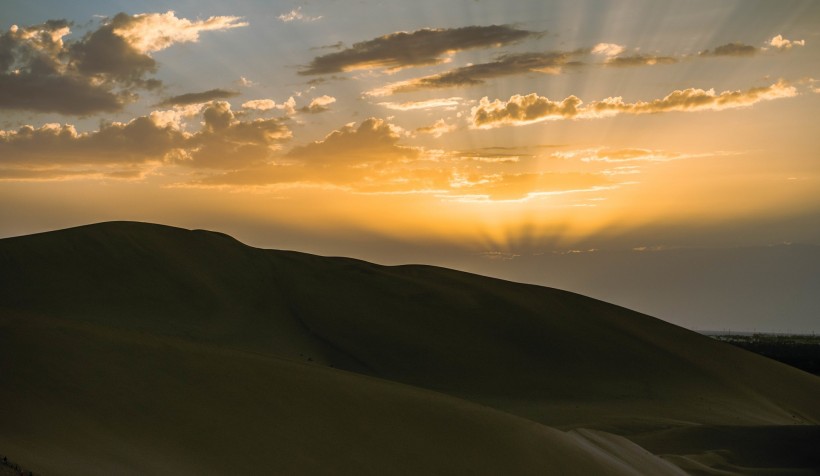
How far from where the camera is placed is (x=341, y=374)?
19.2 metres

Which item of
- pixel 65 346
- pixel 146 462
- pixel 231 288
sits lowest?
pixel 146 462

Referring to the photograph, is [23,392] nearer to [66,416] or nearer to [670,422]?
[66,416]

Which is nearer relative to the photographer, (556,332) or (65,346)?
(65,346)

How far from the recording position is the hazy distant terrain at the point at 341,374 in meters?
13.6

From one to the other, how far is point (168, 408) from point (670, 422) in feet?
73.4

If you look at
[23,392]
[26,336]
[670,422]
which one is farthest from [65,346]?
[670,422]

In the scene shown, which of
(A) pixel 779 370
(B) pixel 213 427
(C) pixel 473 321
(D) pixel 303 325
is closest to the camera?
(B) pixel 213 427

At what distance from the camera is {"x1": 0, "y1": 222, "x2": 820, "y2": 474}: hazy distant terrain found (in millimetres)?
13609

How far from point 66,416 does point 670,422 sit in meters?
24.2

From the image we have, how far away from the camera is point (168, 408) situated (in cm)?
1417

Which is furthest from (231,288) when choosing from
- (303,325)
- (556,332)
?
(556,332)

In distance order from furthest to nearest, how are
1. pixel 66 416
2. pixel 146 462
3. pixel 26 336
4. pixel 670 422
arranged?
pixel 670 422
pixel 26 336
pixel 66 416
pixel 146 462

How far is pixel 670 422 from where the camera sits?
1264 inches

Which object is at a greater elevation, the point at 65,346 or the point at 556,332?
the point at 556,332
